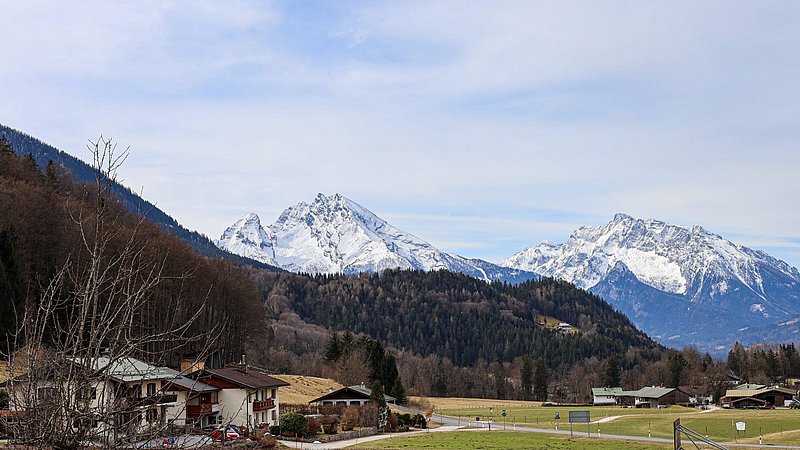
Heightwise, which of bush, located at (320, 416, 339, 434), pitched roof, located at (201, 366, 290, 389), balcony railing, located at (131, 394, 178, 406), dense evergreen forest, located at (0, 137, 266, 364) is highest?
dense evergreen forest, located at (0, 137, 266, 364)

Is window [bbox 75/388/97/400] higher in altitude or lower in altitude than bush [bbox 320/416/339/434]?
higher

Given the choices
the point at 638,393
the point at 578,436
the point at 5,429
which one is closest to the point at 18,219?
the point at 578,436

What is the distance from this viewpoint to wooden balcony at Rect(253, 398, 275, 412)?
7116cm

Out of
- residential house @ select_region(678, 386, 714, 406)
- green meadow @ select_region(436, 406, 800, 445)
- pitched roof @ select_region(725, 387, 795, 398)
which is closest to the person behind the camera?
green meadow @ select_region(436, 406, 800, 445)

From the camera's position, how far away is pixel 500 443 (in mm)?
64062

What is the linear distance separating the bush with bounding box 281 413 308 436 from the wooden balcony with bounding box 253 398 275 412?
701cm

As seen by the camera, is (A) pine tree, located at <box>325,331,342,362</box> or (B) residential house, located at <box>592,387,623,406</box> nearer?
(A) pine tree, located at <box>325,331,342,362</box>

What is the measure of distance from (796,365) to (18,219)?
179 m

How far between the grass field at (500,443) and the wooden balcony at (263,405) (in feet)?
43.8

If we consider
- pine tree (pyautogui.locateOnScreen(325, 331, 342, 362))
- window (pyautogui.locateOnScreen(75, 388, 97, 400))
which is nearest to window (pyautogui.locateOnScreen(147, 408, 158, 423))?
window (pyautogui.locateOnScreen(75, 388, 97, 400))

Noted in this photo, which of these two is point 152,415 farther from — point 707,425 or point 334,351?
point 334,351

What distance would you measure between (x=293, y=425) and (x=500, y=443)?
Result: 17.0 m

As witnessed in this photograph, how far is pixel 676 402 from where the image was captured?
505 ft

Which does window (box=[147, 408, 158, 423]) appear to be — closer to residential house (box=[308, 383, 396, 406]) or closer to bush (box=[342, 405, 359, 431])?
bush (box=[342, 405, 359, 431])
